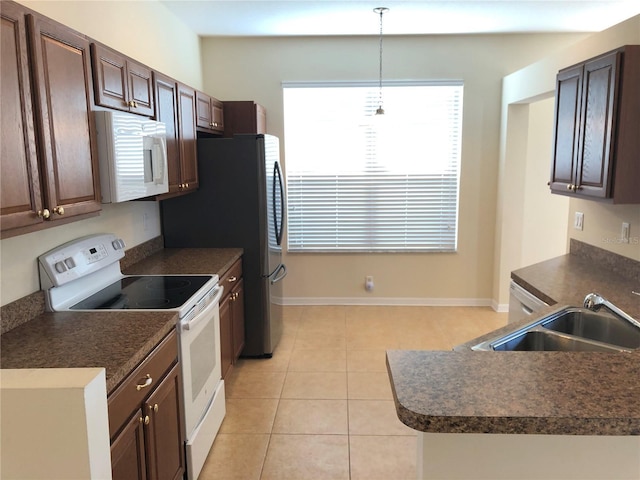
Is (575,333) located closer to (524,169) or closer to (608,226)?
(608,226)

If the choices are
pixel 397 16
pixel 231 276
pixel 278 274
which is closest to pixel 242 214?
pixel 231 276

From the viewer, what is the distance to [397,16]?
4.06 meters

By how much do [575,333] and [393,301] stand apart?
120 inches

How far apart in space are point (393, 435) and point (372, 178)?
113 inches

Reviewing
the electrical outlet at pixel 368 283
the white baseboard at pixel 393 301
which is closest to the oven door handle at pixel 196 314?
the white baseboard at pixel 393 301

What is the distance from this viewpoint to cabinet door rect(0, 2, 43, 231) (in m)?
1.52

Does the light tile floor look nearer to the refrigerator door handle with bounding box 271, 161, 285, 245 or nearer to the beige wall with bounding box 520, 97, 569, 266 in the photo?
the beige wall with bounding box 520, 97, 569, 266

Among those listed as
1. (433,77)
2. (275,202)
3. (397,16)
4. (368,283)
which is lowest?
(368,283)

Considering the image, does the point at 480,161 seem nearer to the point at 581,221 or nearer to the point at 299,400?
the point at 581,221

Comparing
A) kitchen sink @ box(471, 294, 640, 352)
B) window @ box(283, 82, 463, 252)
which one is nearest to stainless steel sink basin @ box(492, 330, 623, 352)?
kitchen sink @ box(471, 294, 640, 352)

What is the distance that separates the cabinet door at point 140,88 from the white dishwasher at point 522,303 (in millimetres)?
2320

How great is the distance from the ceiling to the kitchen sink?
8.49 ft

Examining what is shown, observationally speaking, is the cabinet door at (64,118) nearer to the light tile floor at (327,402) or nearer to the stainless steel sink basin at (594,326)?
the light tile floor at (327,402)

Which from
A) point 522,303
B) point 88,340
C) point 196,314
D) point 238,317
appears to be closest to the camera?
point 88,340
